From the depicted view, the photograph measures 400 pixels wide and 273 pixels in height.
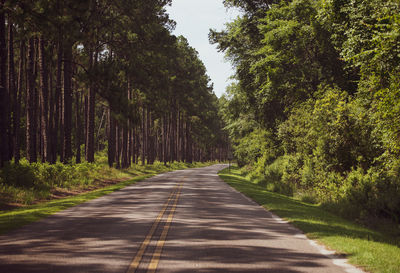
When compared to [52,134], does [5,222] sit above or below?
below

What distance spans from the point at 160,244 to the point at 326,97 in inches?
601

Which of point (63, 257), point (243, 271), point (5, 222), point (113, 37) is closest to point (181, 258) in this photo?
point (243, 271)

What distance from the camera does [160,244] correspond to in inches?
320

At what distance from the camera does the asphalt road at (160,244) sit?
21.5ft

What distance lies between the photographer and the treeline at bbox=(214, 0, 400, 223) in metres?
13.7

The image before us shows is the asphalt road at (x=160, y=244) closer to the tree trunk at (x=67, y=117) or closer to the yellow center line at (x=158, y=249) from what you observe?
the yellow center line at (x=158, y=249)

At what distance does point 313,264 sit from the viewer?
22.4ft

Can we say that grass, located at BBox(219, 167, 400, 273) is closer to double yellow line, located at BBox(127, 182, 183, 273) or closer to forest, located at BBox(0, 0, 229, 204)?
double yellow line, located at BBox(127, 182, 183, 273)

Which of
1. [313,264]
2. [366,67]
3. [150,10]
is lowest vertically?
[313,264]

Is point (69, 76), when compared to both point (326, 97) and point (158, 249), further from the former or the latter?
point (158, 249)

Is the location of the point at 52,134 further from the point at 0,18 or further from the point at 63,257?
the point at 63,257

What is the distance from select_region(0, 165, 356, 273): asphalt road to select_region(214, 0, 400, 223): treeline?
614 centimetres

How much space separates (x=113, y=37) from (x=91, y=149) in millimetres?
11494

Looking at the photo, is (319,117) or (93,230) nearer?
(93,230)
